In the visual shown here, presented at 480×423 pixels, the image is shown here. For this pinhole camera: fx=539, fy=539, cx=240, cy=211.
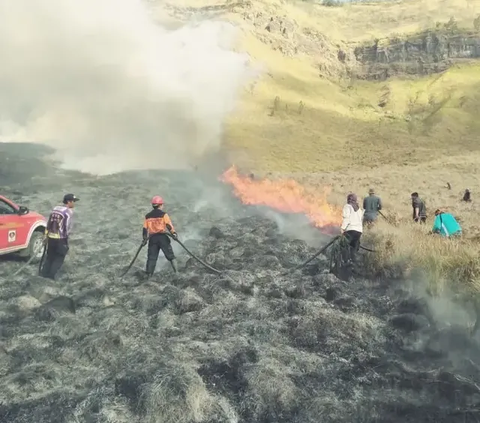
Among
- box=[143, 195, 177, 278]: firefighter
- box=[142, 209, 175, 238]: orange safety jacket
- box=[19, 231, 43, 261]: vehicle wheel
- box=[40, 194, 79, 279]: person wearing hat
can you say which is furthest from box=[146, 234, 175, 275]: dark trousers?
box=[19, 231, 43, 261]: vehicle wheel

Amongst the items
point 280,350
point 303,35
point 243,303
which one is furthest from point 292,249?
point 303,35

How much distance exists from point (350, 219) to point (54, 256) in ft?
20.1

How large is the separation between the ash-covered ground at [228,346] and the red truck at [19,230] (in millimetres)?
530

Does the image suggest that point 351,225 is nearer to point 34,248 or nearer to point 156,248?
point 156,248

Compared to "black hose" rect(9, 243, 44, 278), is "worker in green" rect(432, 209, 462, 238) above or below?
above

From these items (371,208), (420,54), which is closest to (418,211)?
(371,208)

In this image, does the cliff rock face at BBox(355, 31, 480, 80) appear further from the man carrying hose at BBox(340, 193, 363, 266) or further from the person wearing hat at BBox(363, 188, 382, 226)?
the man carrying hose at BBox(340, 193, 363, 266)

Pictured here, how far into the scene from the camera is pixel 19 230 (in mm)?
11742

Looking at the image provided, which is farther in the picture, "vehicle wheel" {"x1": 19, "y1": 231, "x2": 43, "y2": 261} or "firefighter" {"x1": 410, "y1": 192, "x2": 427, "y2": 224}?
"firefighter" {"x1": 410, "y1": 192, "x2": 427, "y2": 224}

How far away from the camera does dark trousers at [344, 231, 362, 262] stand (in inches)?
452

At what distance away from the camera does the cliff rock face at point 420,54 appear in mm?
99938

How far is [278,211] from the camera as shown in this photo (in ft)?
64.9

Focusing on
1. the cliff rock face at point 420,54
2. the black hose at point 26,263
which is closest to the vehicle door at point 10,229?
the black hose at point 26,263

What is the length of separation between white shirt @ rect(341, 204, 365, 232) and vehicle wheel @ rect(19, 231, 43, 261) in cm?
691
